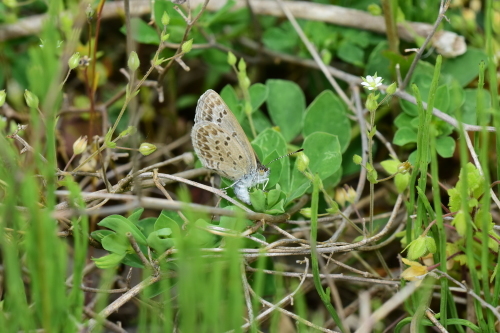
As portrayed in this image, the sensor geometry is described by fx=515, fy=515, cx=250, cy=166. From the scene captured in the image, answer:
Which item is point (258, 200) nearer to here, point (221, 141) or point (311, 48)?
point (221, 141)

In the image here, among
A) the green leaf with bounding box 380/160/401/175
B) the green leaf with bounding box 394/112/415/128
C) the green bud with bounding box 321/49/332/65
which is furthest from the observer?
the green bud with bounding box 321/49/332/65

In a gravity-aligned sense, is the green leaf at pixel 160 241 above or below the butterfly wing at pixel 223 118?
below

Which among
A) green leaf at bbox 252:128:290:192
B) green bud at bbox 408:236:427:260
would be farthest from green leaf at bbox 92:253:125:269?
green bud at bbox 408:236:427:260

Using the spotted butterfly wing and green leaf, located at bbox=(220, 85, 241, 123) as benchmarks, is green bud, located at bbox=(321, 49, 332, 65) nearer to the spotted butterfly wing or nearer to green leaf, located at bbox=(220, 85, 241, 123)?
green leaf, located at bbox=(220, 85, 241, 123)

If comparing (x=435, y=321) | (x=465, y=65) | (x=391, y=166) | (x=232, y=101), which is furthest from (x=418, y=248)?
(x=465, y=65)

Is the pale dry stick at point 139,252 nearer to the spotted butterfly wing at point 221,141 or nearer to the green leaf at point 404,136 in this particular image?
the spotted butterfly wing at point 221,141

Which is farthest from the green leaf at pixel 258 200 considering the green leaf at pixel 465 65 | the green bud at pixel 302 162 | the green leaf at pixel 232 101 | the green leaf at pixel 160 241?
the green leaf at pixel 465 65

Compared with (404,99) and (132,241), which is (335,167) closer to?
(404,99)
